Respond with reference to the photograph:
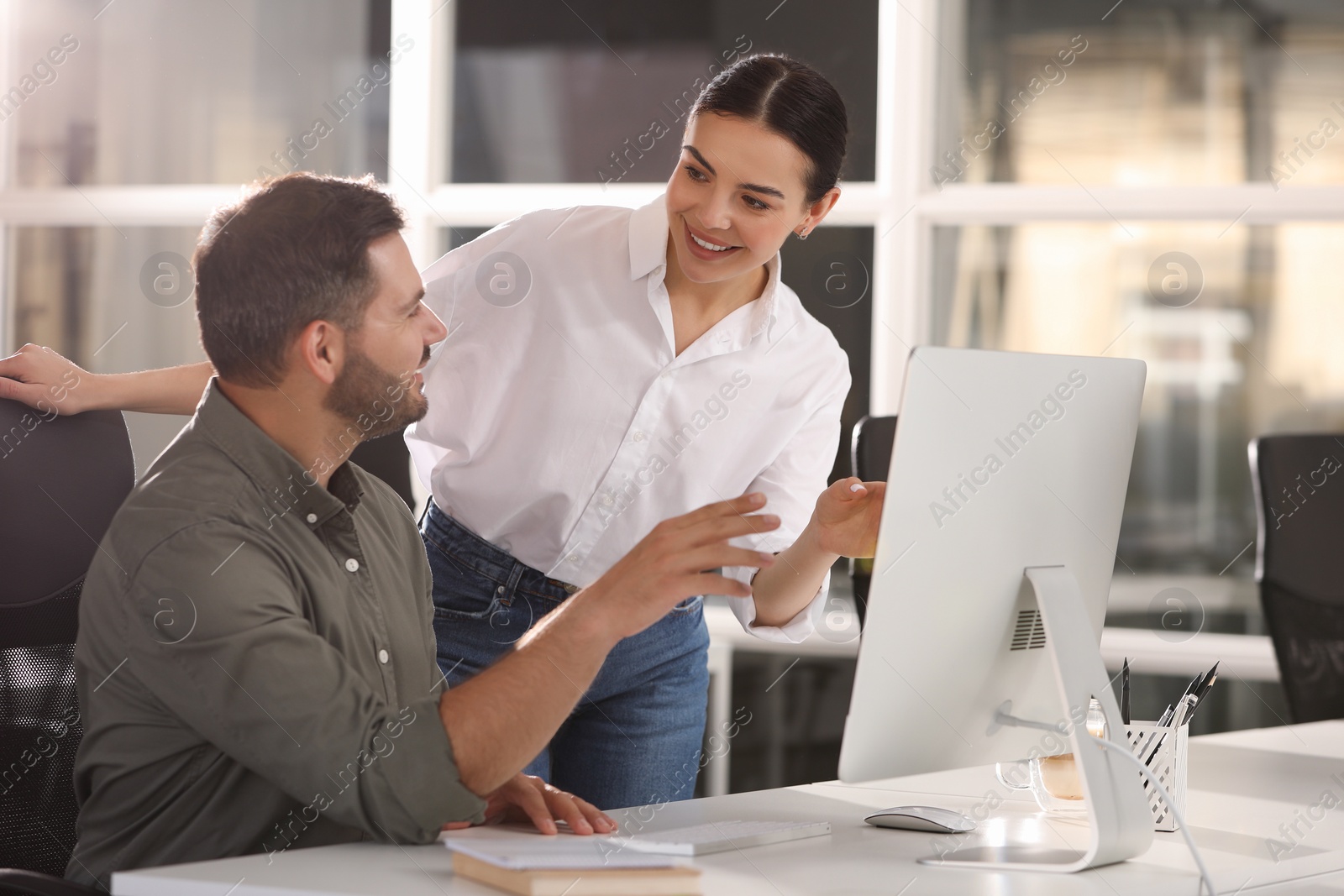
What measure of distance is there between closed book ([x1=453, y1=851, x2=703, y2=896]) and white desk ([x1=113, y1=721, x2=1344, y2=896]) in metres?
0.03

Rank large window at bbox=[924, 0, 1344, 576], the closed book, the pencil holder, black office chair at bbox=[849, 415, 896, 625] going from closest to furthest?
1. the closed book
2. the pencil holder
3. black office chair at bbox=[849, 415, 896, 625]
4. large window at bbox=[924, 0, 1344, 576]

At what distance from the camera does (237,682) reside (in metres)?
1.22

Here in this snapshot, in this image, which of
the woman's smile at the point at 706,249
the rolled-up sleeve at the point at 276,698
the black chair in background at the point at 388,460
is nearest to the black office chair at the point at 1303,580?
the woman's smile at the point at 706,249

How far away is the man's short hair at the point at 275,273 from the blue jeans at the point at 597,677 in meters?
0.55

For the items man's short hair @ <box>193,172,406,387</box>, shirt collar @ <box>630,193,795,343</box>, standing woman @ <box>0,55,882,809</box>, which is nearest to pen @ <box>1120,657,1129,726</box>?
standing woman @ <box>0,55,882,809</box>

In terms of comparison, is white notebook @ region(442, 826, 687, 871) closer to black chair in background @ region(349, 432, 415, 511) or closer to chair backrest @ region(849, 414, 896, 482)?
black chair in background @ region(349, 432, 415, 511)

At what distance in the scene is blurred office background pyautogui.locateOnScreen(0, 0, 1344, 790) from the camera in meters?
3.51

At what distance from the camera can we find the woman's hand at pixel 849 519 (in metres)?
1.59

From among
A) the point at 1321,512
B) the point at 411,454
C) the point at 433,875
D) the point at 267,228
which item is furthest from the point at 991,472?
the point at 1321,512

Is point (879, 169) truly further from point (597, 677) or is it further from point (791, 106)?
point (597, 677)

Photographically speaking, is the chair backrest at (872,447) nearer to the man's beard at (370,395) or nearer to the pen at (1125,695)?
the pen at (1125,695)

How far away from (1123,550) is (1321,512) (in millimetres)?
1089

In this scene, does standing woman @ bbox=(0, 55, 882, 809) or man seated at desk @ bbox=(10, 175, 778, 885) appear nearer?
man seated at desk @ bbox=(10, 175, 778, 885)

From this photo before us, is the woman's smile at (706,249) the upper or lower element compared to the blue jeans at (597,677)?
upper
